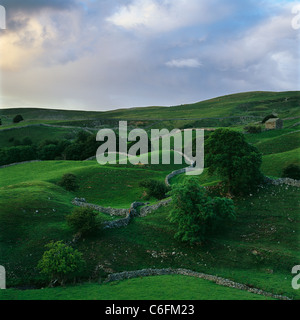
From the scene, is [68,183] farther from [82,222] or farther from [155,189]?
[82,222]

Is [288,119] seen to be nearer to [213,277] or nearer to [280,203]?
[280,203]

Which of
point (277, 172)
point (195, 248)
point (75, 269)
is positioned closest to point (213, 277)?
point (195, 248)

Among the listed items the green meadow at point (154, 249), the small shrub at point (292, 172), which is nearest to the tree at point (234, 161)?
the green meadow at point (154, 249)

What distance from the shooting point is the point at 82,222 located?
1191 inches

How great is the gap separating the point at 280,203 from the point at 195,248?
43.6 ft

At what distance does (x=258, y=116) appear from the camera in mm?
170500

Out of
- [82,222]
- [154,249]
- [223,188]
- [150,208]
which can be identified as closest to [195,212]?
[154,249]

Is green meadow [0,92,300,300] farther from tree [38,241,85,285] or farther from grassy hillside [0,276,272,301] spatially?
tree [38,241,85,285]

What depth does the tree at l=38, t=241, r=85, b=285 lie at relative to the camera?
23.2 meters

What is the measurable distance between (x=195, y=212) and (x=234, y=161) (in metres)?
11.1

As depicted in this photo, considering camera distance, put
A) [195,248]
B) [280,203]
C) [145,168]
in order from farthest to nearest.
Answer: [145,168] → [280,203] → [195,248]

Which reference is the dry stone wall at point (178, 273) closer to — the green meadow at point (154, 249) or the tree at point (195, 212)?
the green meadow at point (154, 249)

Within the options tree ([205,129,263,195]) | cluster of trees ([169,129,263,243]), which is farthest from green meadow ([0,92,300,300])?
tree ([205,129,263,195])

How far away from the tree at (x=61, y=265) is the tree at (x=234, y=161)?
22303mm
